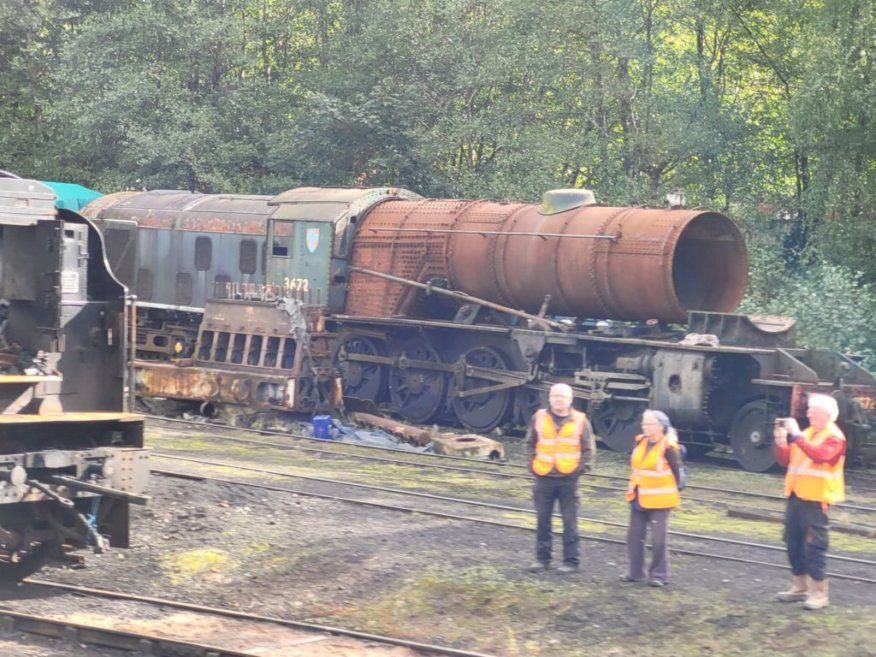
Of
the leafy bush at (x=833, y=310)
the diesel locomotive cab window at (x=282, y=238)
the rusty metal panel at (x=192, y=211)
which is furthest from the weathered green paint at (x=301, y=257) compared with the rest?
the leafy bush at (x=833, y=310)

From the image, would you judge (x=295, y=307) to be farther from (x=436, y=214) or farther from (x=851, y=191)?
(x=851, y=191)

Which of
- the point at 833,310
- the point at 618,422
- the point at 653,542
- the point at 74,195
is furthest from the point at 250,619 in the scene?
the point at 74,195

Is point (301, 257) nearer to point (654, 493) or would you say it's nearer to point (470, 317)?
point (470, 317)

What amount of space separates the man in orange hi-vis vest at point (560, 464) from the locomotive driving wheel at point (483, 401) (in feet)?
29.1

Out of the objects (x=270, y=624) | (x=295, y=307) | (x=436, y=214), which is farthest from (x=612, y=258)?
(x=270, y=624)

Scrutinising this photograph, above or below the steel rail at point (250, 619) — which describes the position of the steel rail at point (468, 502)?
above

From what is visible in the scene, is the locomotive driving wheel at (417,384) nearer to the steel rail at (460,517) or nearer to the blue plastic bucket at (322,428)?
the blue plastic bucket at (322,428)

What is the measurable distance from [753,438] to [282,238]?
876 centimetres

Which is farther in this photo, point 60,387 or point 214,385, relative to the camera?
point 214,385

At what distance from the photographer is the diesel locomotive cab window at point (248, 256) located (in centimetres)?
2114

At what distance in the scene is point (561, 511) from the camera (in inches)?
379

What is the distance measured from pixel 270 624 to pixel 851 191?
1570 cm

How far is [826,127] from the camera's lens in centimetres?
2033

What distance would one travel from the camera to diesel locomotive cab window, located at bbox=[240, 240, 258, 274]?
21141 millimetres
